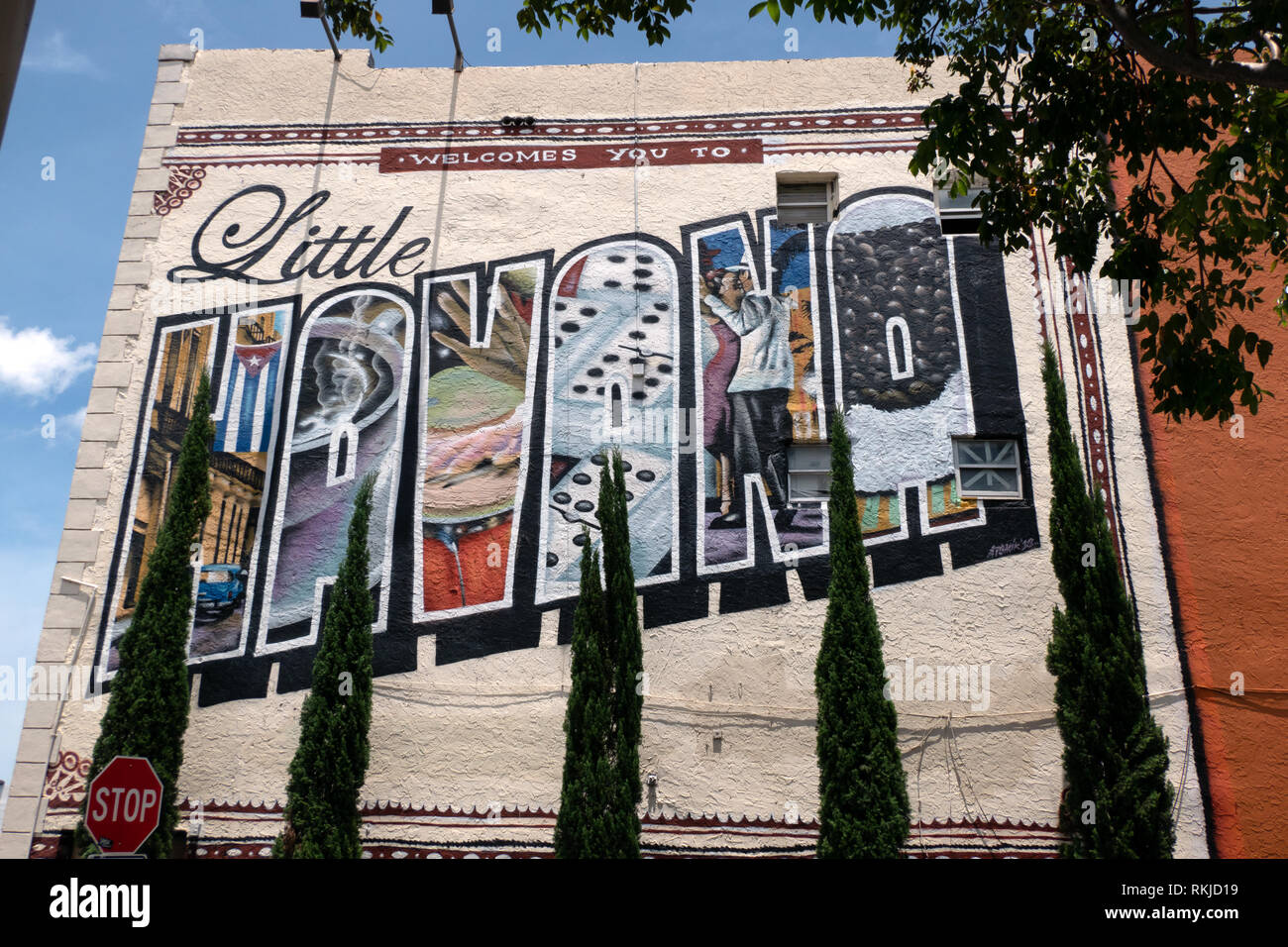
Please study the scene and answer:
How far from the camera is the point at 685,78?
15188 millimetres

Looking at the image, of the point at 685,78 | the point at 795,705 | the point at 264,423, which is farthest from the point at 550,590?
the point at 685,78

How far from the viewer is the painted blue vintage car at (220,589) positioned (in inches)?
499

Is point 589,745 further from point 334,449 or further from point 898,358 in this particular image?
point 898,358

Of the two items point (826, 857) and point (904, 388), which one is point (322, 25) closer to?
point (904, 388)

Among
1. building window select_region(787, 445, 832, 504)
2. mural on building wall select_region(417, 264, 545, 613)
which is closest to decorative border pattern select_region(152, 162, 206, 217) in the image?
mural on building wall select_region(417, 264, 545, 613)

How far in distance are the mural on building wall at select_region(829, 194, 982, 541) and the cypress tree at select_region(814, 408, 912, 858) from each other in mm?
1532

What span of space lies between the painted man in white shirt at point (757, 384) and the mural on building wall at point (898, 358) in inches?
29.8

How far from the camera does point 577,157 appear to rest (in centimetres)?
1485

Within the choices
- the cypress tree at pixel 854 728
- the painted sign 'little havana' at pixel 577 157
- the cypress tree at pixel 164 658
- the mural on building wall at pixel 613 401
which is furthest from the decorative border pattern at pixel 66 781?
the painted sign 'little havana' at pixel 577 157

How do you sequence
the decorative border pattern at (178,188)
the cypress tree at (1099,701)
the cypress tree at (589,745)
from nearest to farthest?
1. the cypress tree at (1099,701)
2. the cypress tree at (589,745)
3. the decorative border pattern at (178,188)

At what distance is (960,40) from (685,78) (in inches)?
250

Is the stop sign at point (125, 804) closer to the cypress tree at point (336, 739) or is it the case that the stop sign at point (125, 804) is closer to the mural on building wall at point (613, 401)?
the cypress tree at point (336, 739)
